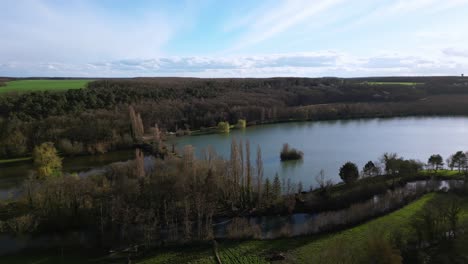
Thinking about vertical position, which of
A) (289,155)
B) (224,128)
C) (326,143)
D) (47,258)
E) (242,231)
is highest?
(224,128)

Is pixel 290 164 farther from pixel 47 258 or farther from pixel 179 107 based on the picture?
pixel 179 107

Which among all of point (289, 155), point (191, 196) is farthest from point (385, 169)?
point (191, 196)

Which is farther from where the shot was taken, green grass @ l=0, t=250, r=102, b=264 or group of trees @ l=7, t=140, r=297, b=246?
group of trees @ l=7, t=140, r=297, b=246

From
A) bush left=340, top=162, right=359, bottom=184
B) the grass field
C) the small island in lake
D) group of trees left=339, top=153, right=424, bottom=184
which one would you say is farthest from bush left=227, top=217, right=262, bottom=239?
the small island in lake

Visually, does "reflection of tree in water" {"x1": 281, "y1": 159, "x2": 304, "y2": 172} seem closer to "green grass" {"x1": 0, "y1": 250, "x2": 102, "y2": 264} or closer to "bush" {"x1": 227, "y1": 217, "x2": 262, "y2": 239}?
"bush" {"x1": 227, "y1": 217, "x2": 262, "y2": 239}

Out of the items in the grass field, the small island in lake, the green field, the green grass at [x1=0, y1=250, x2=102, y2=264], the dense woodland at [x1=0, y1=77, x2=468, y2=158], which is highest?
the green field
